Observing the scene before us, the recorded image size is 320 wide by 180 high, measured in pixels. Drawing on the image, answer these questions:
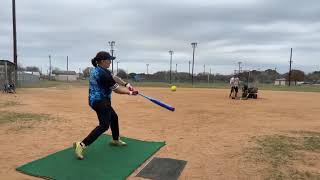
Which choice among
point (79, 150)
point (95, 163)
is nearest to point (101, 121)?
point (79, 150)

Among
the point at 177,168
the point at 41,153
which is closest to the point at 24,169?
the point at 41,153

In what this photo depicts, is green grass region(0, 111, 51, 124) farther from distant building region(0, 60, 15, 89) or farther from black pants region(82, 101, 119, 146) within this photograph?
distant building region(0, 60, 15, 89)

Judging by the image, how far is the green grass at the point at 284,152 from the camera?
5.84m

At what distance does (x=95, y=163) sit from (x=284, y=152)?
11.7ft

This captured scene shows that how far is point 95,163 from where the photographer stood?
602 cm

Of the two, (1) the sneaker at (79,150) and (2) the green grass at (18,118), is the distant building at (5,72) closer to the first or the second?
(2) the green grass at (18,118)

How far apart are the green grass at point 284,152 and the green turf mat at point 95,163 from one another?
196 centimetres

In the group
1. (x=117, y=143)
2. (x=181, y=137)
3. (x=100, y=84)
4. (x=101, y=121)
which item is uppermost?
(x=100, y=84)

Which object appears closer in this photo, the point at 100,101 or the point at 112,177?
the point at 112,177

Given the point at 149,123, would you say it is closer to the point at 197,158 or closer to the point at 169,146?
the point at 169,146

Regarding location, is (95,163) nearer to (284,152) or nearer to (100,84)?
(100,84)

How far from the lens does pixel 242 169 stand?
6.09 meters

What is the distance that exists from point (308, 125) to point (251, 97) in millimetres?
14865

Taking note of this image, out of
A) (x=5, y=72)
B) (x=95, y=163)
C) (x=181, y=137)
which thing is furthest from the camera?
(x=5, y=72)
